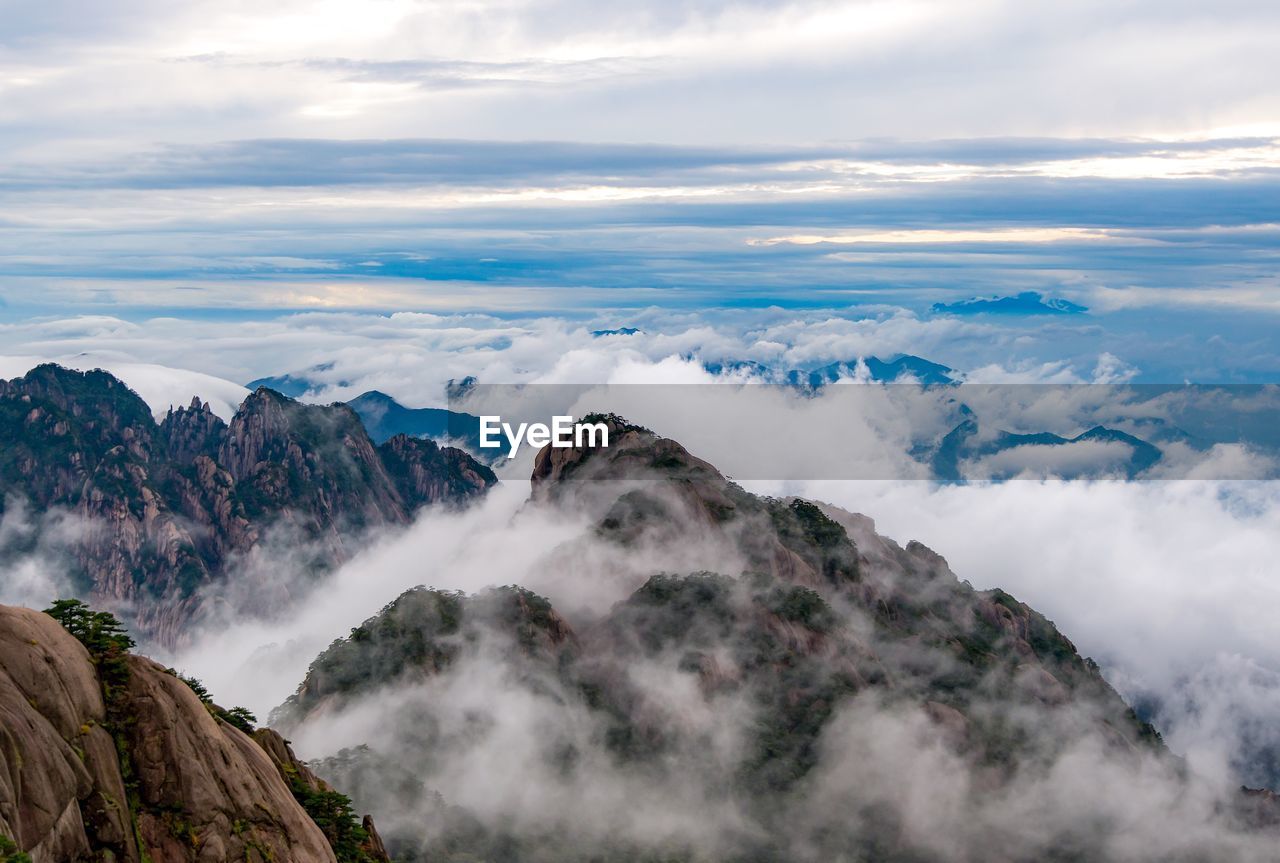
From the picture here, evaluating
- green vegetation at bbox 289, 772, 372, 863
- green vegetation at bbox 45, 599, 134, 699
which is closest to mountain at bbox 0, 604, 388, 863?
green vegetation at bbox 45, 599, 134, 699

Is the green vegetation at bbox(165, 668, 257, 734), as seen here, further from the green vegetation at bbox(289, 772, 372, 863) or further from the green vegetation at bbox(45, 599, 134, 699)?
the green vegetation at bbox(45, 599, 134, 699)

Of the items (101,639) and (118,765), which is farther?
(101,639)

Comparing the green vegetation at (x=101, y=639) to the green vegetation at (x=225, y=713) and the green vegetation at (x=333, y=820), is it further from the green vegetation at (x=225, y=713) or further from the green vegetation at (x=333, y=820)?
the green vegetation at (x=333, y=820)

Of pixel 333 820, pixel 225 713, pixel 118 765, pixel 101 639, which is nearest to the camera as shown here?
pixel 118 765

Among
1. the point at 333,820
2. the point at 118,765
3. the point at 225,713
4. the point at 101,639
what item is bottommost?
the point at 333,820

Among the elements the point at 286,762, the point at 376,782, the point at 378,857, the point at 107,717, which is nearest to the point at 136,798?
the point at 107,717

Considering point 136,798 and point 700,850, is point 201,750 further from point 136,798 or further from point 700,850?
point 700,850

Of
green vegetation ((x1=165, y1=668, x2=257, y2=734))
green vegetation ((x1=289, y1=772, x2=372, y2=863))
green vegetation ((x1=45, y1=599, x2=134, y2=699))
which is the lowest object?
green vegetation ((x1=289, y1=772, x2=372, y2=863))

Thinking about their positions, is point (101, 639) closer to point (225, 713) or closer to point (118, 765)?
point (118, 765)

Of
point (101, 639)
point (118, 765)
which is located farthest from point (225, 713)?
point (118, 765)
